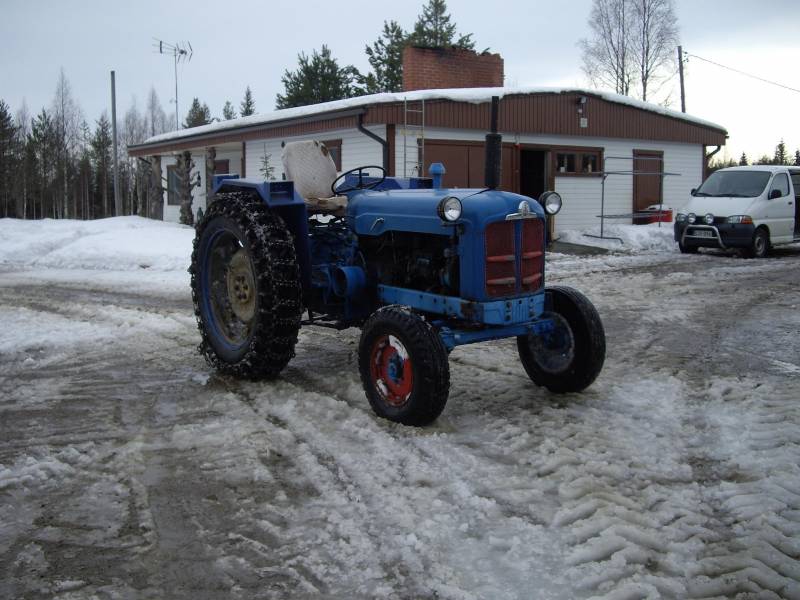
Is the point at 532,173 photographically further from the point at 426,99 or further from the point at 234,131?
Result: the point at 234,131

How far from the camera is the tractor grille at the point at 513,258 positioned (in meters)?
4.51

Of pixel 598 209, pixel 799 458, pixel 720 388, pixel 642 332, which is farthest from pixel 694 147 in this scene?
pixel 799 458

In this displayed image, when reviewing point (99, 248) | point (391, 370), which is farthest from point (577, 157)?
point (391, 370)

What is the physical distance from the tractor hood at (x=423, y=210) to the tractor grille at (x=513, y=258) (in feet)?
0.29

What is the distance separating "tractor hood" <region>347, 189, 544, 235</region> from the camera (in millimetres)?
4477

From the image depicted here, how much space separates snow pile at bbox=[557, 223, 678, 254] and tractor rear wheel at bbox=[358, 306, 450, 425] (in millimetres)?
12468

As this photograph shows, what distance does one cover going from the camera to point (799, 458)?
3850mm

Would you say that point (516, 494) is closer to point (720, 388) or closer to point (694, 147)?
point (720, 388)

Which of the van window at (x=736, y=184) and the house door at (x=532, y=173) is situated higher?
the house door at (x=532, y=173)

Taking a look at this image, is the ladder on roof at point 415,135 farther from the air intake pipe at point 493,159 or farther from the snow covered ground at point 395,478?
the air intake pipe at point 493,159

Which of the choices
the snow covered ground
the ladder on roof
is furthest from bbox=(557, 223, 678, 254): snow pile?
the snow covered ground

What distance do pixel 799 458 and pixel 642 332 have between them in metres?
3.51

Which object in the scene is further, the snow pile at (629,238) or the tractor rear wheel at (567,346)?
the snow pile at (629,238)

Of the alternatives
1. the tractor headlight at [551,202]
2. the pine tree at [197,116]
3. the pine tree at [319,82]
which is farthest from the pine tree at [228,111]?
the tractor headlight at [551,202]
